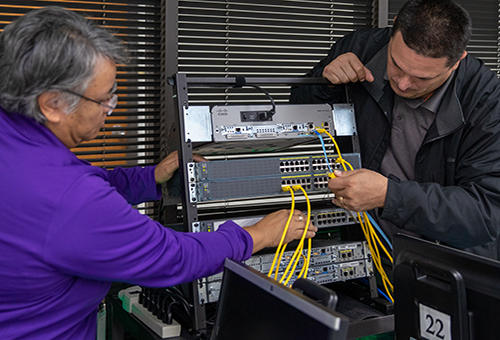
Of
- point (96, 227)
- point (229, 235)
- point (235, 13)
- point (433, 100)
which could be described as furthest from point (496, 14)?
point (96, 227)

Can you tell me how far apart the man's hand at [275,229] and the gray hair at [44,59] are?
0.59m

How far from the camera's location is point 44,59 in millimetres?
954

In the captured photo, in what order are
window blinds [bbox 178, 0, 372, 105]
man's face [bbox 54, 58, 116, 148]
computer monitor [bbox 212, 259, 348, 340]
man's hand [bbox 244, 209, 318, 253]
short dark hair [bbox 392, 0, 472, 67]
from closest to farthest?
computer monitor [bbox 212, 259, 348, 340] → man's face [bbox 54, 58, 116, 148] → man's hand [bbox 244, 209, 318, 253] → short dark hair [bbox 392, 0, 472, 67] → window blinds [bbox 178, 0, 372, 105]

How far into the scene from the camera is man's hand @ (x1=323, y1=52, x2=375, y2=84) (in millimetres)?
1619

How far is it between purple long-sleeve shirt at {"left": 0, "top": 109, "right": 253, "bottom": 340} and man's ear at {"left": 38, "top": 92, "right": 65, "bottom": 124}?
0.03 meters

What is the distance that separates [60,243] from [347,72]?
111 cm

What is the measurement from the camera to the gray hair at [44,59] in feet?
3.14

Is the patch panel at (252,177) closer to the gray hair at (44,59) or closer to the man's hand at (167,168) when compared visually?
the man's hand at (167,168)

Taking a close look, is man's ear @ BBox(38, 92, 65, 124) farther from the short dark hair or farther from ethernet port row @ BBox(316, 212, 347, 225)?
the short dark hair

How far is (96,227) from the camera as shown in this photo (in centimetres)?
98

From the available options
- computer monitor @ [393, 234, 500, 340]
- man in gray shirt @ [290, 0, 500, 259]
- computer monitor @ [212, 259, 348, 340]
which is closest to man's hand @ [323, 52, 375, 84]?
man in gray shirt @ [290, 0, 500, 259]

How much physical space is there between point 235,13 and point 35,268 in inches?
86.7

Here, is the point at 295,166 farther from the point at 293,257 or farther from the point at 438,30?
the point at 438,30

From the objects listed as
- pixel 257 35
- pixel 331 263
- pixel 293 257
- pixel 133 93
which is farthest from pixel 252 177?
pixel 257 35
